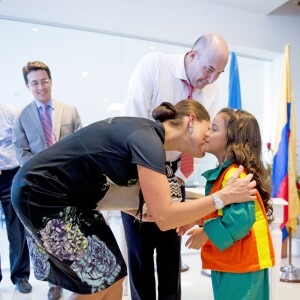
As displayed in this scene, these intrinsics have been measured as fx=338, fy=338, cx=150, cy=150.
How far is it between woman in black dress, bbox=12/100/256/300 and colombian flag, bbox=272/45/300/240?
1900 mm

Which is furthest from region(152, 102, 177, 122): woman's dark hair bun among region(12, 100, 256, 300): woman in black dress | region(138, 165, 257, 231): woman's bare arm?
region(138, 165, 257, 231): woman's bare arm

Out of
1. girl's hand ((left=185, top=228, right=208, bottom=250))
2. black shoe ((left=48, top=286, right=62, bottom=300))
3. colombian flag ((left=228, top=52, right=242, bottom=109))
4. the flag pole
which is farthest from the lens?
colombian flag ((left=228, top=52, right=242, bottom=109))

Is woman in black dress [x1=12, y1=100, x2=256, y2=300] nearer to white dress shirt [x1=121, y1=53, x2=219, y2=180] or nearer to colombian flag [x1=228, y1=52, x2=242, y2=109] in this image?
white dress shirt [x1=121, y1=53, x2=219, y2=180]

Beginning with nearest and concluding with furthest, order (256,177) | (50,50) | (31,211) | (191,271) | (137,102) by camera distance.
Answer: (31,211)
(256,177)
(137,102)
(191,271)
(50,50)

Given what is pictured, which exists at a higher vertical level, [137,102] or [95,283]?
[137,102]

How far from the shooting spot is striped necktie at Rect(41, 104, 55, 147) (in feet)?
7.54

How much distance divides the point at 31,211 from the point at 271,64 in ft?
12.2

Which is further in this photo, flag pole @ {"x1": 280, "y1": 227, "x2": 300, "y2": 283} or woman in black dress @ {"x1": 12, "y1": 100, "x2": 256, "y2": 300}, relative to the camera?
flag pole @ {"x1": 280, "y1": 227, "x2": 300, "y2": 283}

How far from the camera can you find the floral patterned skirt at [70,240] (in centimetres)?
112

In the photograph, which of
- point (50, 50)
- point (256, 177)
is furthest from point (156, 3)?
point (256, 177)

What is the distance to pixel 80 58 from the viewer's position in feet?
10.7

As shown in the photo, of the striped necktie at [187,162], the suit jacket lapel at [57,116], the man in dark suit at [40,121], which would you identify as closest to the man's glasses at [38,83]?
the man in dark suit at [40,121]

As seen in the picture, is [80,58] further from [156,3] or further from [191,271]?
[191,271]

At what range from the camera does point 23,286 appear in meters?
2.39
